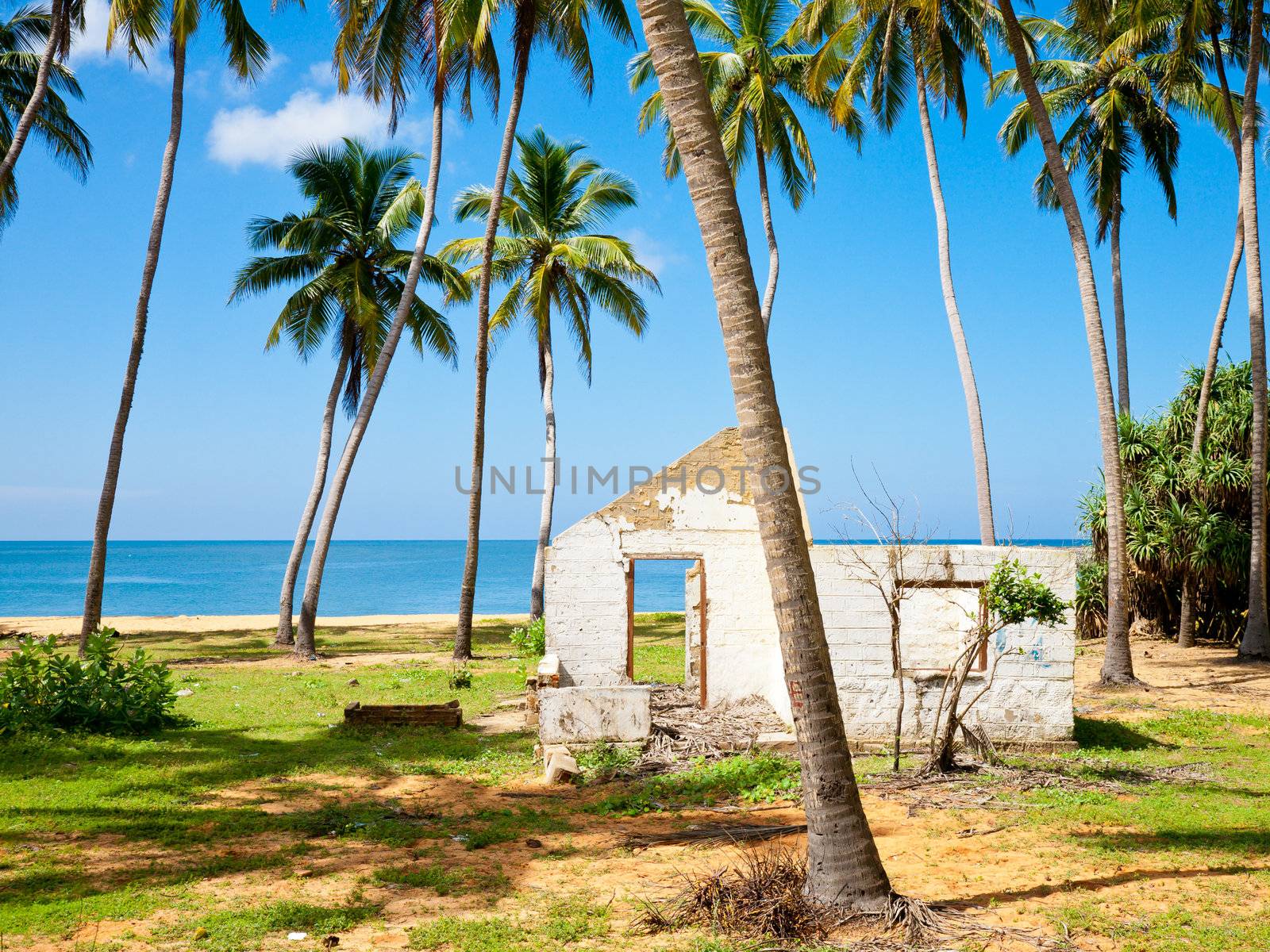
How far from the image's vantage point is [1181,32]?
52.0 ft

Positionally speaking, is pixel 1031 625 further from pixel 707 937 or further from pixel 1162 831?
pixel 707 937

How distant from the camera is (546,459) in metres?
24.6

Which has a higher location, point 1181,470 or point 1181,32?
point 1181,32


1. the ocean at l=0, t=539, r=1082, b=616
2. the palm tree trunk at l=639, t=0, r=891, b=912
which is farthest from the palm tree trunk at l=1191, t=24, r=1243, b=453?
the ocean at l=0, t=539, r=1082, b=616

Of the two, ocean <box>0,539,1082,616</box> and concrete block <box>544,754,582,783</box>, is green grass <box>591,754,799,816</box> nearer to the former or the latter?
concrete block <box>544,754,582,783</box>

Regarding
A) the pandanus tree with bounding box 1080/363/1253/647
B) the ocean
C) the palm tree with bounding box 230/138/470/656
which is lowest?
the ocean

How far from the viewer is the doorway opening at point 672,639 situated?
471 inches

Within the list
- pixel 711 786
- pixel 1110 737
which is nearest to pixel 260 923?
pixel 711 786

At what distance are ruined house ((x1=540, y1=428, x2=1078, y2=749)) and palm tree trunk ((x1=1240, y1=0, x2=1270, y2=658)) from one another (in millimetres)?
5785

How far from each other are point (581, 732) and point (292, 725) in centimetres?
408

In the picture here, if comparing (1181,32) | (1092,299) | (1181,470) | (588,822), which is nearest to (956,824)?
(588,822)

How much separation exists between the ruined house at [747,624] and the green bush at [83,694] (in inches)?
187

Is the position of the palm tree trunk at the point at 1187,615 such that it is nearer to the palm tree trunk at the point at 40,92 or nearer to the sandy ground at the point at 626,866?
the sandy ground at the point at 626,866

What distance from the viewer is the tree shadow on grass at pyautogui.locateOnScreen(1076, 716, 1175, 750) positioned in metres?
10.4
